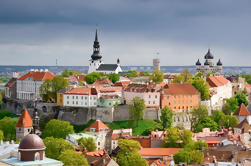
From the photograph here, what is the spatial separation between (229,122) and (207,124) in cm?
473

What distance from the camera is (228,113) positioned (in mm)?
101938

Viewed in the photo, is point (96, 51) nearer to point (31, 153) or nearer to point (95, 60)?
point (95, 60)

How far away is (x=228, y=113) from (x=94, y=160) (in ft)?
160

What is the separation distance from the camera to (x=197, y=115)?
300 ft

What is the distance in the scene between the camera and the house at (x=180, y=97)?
92269 millimetres

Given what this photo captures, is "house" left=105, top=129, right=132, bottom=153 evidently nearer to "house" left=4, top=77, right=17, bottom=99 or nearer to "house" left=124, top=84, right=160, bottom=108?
"house" left=124, top=84, right=160, bottom=108

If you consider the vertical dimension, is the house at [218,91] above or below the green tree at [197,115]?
above

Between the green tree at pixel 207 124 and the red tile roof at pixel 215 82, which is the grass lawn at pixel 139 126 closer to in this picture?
the green tree at pixel 207 124

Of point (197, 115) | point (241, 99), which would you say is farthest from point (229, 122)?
point (241, 99)

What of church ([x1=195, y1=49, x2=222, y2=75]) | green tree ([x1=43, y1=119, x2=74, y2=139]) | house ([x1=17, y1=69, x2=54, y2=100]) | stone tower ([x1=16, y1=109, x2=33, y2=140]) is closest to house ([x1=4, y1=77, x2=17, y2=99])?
house ([x1=17, y1=69, x2=54, y2=100])

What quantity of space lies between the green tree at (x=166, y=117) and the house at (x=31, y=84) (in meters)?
30.0

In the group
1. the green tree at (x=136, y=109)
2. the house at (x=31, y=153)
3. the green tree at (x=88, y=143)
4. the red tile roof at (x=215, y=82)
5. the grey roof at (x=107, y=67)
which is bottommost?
the green tree at (x=88, y=143)

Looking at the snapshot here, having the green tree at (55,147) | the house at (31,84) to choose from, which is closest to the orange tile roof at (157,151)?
the green tree at (55,147)

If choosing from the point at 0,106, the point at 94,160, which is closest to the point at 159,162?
the point at 94,160
